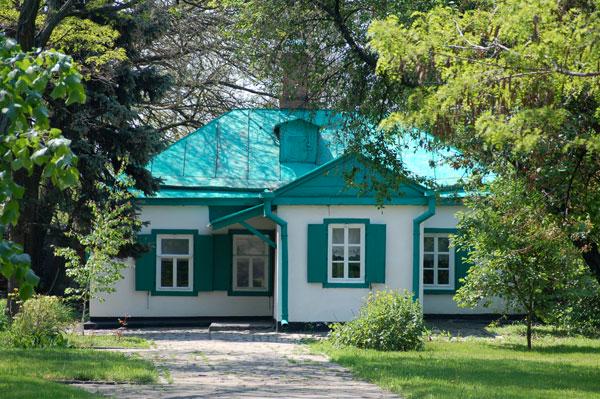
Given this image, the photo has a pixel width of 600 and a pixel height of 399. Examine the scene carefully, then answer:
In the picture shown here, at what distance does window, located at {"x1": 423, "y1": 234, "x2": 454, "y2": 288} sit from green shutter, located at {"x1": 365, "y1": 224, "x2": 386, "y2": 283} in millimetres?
2439

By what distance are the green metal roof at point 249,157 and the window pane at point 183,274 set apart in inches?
65.4

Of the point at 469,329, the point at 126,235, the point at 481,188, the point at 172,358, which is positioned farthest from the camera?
the point at 469,329

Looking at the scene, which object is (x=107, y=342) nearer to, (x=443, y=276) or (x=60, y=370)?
(x=60, y=370)

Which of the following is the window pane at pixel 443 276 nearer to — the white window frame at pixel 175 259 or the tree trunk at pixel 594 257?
the white window frame at pixel 175 259

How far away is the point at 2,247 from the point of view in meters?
6.27

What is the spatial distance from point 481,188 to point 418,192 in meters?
4.95

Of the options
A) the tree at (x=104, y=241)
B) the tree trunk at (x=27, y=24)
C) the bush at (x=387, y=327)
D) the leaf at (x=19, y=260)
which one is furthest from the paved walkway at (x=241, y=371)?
the tree trunk at (x=27, y=24)

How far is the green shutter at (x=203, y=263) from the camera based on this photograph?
24.6 m

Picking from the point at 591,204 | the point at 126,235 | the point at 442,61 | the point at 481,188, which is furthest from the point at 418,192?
the point at 442,61

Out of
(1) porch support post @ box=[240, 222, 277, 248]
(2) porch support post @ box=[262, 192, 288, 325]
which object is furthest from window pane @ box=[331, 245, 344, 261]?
(1) porch support post @ box=[240, 222, 277, 248]

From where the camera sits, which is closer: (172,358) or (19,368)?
(19,368)

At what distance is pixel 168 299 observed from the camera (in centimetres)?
2452

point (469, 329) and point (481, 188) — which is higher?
point (481, 188)

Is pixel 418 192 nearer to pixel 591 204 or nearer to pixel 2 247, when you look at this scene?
pixel 591 204
